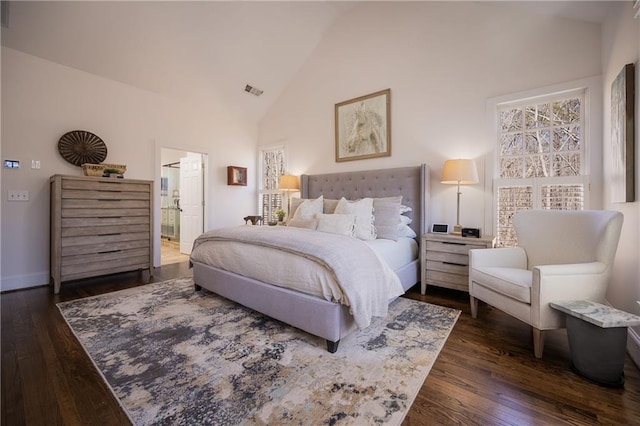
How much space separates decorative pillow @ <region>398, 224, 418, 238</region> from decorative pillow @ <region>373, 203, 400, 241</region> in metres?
0.14

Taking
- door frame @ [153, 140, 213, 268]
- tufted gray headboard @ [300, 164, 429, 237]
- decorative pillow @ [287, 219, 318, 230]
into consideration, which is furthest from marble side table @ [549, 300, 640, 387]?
door frame @ [153, 140, 213, 268]

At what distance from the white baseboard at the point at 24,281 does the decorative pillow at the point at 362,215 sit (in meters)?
3.77

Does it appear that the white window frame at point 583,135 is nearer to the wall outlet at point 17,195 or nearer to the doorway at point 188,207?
the doorway at point 188,207

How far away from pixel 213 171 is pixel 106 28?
2.38 meters

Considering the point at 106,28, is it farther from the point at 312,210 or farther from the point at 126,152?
the point at 312,210

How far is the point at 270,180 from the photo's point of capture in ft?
18.2

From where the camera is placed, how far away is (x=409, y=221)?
3404 millimetres

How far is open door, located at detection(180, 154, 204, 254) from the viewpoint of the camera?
201 inches

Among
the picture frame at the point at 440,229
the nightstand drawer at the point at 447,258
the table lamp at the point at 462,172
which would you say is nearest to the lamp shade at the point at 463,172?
the table lamp at the point at 462,172

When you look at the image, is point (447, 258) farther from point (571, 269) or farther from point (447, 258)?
point (571, 269)

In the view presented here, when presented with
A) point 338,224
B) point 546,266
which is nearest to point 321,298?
point 338,224

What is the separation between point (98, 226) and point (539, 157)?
516 centimetres

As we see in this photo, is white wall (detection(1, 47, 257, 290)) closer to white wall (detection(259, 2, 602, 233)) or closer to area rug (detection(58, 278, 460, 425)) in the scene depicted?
area rug (detection(58, 278, 460, 425))

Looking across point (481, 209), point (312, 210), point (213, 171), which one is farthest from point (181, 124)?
point (481, 209)
